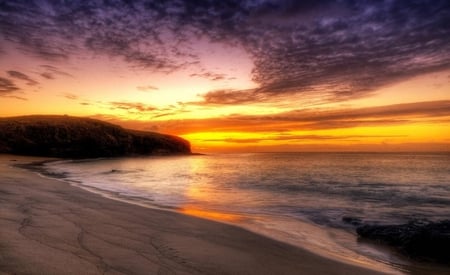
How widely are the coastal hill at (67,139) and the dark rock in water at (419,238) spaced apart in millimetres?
98369

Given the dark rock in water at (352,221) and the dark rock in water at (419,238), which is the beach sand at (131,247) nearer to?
the dark rock in water at (419,238)

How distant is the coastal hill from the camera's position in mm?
91375

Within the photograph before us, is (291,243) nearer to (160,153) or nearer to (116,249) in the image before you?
(116,249)

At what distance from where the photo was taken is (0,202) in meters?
8.27

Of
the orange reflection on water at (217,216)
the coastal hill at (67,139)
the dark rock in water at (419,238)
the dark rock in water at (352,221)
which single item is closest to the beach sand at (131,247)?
the orange reflection on water at (217,216)

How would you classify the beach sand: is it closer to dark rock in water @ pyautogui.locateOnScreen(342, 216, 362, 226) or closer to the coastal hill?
dark rock in water @ pyautogui.locateOnScreen(342, 216, 362, 226)

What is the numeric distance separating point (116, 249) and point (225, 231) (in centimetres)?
338

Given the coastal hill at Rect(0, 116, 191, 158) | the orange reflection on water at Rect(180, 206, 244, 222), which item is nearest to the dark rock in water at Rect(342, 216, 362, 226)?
the orange reflection on water at Rect(180, 206, 244, 222)

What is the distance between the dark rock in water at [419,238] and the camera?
7543 mm

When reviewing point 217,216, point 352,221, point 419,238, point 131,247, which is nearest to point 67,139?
point 217,216

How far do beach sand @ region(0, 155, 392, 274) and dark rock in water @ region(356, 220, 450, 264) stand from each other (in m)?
2.81

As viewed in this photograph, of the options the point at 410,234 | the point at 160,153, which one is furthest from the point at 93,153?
the point at 410,234

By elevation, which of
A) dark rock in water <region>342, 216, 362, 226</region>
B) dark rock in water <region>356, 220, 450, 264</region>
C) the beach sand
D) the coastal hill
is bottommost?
dark rock in water <region>342, 216, 362, 226</region>

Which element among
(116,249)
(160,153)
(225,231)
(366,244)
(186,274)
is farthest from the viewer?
(160,153)
